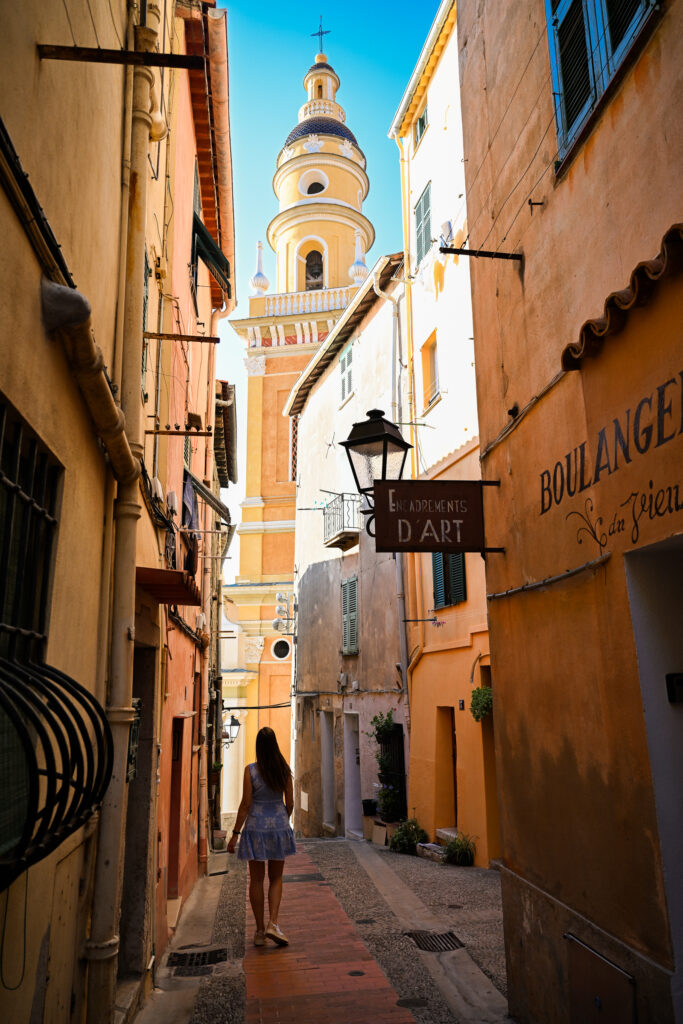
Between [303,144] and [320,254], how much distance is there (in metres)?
4.95

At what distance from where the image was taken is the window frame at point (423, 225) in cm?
1485

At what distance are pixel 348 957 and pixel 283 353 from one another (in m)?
28.5

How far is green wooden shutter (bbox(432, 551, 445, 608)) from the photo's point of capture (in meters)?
13.3

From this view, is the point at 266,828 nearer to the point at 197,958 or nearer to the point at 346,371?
the point at 197,958

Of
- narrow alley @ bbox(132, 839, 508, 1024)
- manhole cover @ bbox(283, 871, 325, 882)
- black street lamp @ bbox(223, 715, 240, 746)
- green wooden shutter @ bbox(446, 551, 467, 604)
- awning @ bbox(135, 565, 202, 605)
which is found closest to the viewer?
narrow alley @ bbox(132, 839, 508, 1024)

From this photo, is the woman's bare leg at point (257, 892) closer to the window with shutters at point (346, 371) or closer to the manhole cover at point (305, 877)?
the manhole cover at point (305, 877)

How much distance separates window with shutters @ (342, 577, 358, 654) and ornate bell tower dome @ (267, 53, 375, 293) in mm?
17615

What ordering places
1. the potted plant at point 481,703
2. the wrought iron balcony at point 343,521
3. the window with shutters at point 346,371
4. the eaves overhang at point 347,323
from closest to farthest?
the potted plant at point 481,703 < the eaves overhang at point 347,323 < the wrought iron balcony at point 343,521 < the window with shutters at point 346,371

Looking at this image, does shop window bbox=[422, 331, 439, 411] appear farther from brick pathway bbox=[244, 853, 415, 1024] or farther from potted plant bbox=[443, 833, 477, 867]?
brick pathway bbox=[244, 853, 415, 1024]

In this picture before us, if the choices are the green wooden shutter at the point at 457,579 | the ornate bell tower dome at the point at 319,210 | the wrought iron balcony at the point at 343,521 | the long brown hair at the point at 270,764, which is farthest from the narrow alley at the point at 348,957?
the ornate bell tower dome at the point at 319,210

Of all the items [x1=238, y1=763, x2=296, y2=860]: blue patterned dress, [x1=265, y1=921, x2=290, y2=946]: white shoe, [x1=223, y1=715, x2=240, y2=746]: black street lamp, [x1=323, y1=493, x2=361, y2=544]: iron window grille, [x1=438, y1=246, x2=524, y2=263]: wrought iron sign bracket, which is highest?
[x1=323, y1=493, x2=361, y2=544]: iron window grille

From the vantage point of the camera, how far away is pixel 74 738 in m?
2.64

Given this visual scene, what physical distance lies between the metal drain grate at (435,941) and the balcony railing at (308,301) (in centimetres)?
2766

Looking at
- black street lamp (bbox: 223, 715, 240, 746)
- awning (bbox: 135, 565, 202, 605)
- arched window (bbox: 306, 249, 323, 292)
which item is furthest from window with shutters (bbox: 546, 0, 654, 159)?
arched window (bbox: 306, 249, 323, 292)
